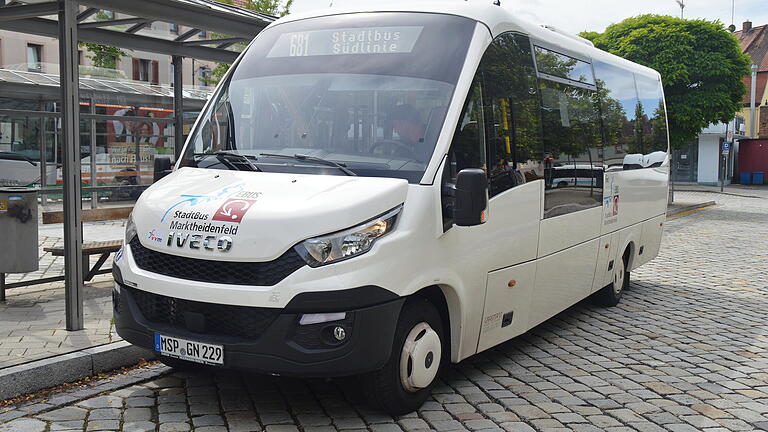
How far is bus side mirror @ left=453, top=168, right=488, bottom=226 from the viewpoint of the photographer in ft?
16.3

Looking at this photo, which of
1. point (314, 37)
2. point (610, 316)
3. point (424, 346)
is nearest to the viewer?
point (424, 346)

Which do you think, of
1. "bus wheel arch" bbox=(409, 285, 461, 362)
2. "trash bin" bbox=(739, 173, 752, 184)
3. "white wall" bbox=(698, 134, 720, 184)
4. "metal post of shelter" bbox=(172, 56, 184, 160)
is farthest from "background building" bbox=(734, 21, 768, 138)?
"bus wheel arch" bbox=(409, 285, 461, 362)

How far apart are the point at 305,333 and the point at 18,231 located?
15.1 feet

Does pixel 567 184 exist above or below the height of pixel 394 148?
below

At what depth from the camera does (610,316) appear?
28.9 feet

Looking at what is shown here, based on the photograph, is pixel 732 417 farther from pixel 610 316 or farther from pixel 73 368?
pixel 73 368

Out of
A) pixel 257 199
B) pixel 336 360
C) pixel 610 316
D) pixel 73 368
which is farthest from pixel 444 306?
pixel 610 316

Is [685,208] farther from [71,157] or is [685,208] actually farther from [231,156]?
[231,156]

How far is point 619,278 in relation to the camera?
9.42 metres

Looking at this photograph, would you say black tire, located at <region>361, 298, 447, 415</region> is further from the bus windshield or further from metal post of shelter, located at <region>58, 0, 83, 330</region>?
metal post of shelter, located at <region>58, 0, 83, 330</region>

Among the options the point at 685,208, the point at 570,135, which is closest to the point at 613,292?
the point at 570,135

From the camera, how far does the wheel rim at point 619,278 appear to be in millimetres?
9236

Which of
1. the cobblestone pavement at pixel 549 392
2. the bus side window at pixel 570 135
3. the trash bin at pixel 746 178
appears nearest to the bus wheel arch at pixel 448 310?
the cobblestone pavement at pixel 549 392

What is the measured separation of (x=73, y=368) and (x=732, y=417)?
14.2 ft
